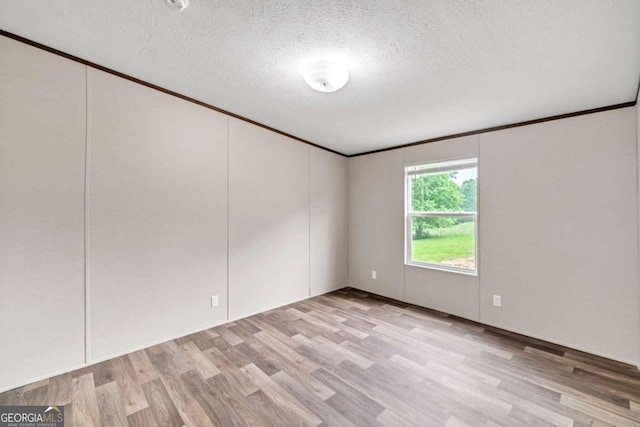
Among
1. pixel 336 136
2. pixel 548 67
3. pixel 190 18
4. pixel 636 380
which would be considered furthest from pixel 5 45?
pixel 636 380

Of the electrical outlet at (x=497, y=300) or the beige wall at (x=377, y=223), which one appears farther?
the beige wall at (x=377, y=223)

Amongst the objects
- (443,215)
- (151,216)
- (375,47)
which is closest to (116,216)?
(151,216)

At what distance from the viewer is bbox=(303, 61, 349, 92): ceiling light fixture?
1948 mm

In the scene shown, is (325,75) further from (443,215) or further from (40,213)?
(443,215)

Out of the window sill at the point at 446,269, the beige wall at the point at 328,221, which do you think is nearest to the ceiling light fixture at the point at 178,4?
the beige wall at the point at 328,221

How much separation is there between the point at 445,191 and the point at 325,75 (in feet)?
7.88

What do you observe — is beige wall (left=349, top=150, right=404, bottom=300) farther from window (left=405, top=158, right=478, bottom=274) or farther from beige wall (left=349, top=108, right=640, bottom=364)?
beige wall (left=349, top=108, right=640, bottom=364)

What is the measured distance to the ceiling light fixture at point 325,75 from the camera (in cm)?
195

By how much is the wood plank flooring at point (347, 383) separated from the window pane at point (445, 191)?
1506mm

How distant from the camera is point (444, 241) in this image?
3555 mm

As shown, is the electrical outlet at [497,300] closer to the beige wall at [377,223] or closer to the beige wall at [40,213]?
the beige wall at [377,223]

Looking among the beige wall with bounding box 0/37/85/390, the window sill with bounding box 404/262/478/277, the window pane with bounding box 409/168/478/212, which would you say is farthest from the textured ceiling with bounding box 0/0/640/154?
the window sill with bounding box 404/262/478/277

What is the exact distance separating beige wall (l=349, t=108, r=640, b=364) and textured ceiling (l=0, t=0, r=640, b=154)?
381 millimetres

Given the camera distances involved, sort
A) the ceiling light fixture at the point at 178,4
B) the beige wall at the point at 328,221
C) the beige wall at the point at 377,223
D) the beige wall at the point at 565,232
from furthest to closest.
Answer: the beige wall at the point at 328,221 → the beige wall at the point at 377,223 → the beige wall at the point at 565,232 → the ceiling light fixture at the point at 178,4
